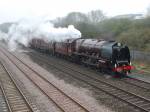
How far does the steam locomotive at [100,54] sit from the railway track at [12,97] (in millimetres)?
7685

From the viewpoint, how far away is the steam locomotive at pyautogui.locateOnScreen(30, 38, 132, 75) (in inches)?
838

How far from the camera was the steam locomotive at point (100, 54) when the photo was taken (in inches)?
838

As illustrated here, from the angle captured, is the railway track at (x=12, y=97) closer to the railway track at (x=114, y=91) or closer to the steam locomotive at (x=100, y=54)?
the railway track at (x=114, y=91)

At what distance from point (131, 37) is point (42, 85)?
70.0 ft

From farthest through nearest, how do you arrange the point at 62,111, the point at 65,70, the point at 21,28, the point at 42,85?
1. the point at 21,28
2. the point at 65,70
3. the point at 42,85
4. the point at 62,111

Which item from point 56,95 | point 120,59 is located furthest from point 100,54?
point 56,95

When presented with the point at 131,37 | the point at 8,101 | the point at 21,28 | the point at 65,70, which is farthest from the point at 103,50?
the point at 21,28

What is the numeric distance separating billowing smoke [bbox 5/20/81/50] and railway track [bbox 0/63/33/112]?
42.4 ft

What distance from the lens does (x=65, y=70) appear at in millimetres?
25500

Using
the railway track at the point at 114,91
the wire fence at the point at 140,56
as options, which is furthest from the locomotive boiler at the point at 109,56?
the wire fence at the point at 140,56

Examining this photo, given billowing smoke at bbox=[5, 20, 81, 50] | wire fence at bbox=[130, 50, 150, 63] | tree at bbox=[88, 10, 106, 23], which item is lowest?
wire fence at bbox=[130, 50, 150, 63]

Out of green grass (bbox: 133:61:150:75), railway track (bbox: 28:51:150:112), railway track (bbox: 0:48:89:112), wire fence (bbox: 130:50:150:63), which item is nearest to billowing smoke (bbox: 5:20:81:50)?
wire fence (bbox: 130:50:150:63)

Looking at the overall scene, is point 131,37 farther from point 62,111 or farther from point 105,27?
point 62,111

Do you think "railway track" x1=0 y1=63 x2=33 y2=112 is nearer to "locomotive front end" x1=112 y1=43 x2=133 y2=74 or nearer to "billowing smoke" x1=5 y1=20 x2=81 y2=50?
"locomotive front end" x1=112 y1=43 x2=133 y2=74
